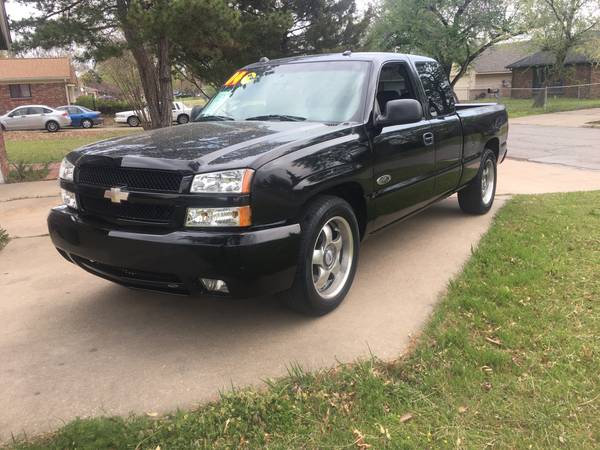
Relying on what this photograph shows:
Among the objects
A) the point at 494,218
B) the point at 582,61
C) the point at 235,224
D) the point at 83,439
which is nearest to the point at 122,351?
the point at 83,439

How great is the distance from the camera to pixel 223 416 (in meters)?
2.68

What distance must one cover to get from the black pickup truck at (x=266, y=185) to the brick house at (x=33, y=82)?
40.0 m

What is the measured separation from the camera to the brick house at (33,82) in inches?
1532

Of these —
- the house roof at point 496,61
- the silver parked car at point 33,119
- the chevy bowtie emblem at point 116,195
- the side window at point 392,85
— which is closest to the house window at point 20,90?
the silver parked car at point 33,119

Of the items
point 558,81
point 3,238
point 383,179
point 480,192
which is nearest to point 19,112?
point 3,238

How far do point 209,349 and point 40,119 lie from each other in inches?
1173

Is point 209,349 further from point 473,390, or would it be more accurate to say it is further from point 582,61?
point 582,61

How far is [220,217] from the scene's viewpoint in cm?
300

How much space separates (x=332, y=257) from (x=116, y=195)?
5.13ft

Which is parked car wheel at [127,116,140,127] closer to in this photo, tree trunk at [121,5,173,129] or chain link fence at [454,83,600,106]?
tree trunk at [121,5,173,129]

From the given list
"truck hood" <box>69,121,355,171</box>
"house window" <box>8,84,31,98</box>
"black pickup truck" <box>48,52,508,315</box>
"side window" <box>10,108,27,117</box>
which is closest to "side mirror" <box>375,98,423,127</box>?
"black pickup truck" <box>48,52,508,315</box>

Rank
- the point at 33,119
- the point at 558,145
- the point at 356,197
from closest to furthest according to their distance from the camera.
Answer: the point at 356,197, the point at 558,145, the point at 33,119

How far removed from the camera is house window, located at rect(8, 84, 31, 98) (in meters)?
39.3

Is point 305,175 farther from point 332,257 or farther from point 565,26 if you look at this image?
point 565,26
